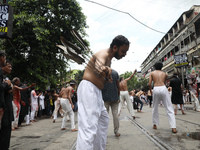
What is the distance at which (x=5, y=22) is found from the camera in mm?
7449

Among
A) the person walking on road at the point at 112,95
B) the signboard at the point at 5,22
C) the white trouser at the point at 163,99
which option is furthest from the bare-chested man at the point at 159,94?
the signboard at the point at 5,22

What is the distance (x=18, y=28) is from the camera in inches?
528

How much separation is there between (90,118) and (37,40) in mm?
13900

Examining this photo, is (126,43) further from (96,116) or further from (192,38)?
(192,38)

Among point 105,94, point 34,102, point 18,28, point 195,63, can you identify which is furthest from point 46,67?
point 195,63

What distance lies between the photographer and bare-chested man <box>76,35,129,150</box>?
1.90 metres

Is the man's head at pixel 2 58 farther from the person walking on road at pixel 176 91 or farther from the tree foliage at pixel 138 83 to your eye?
the tree foliage at pixel 138 83

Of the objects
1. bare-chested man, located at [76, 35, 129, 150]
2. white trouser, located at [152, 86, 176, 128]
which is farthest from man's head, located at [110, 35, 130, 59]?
white trouser, located at [152, 86, 176, 128]

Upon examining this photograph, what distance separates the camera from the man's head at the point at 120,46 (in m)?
2.22

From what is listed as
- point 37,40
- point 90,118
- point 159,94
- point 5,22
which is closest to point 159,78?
point 159,94

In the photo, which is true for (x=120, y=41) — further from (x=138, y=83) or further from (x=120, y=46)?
(x=138, y=83)

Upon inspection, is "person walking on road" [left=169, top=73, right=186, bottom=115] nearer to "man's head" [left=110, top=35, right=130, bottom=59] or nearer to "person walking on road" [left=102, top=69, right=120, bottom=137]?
"person walking on road" [left=102, top=69, right=120, bottom=137]

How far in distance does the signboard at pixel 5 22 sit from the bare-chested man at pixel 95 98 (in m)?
6.61

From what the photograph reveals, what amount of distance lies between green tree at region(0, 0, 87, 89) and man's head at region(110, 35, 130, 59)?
1203cm
